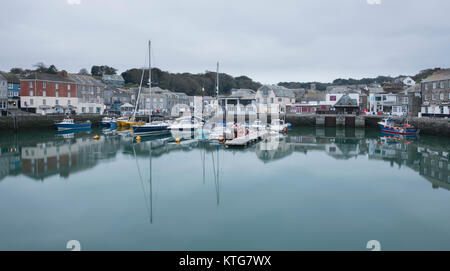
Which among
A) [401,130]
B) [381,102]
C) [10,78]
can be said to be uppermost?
[10,78]

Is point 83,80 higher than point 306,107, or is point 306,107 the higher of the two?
point 83,80

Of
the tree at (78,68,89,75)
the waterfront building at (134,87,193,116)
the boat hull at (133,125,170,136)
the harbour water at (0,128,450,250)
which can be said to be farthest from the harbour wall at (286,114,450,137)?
the tree at (78,68,89,75)

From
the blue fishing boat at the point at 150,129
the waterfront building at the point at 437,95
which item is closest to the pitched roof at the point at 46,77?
the blue fishing boat at the point at 150,129

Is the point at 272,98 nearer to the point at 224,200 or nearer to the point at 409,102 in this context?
the point at 409,102

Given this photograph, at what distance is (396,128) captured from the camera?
1286 inches

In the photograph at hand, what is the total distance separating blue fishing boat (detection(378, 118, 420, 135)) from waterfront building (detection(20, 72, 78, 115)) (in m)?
40.8

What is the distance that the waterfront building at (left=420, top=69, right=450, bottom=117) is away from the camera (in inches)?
1383

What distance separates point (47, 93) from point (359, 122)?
4187 cm

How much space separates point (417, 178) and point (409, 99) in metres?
30.8

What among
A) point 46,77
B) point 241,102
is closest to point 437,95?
point 241,102

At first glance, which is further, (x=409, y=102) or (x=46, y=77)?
(x=46, y=77)

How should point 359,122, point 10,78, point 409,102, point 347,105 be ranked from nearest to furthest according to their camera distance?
point 409,102 → point 359,122 → point 10,78 → point 347,105

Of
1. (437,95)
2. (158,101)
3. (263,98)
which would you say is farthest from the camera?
(158,101)
